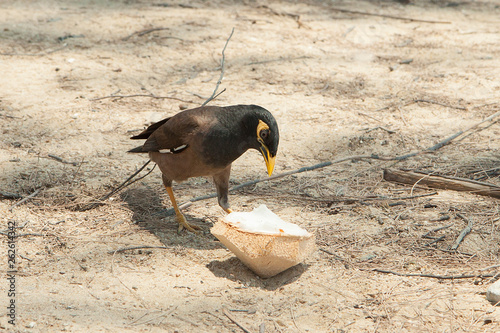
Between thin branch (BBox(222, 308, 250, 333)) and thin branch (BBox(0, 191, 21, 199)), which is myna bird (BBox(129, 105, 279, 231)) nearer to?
thin branch (BBox(222, 308, 250, 333))

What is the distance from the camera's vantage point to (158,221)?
4.91 m

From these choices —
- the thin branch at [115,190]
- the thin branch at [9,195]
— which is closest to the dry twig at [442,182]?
the thin branch at [115,190]

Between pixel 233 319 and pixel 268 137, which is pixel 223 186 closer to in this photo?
pixel 268 137

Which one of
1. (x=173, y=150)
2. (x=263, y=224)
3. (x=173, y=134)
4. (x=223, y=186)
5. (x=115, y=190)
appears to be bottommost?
(x=115, y=190)

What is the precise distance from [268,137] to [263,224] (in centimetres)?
70

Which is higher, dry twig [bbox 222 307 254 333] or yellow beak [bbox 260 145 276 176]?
yellow beak [bbox 260 145 276 176]

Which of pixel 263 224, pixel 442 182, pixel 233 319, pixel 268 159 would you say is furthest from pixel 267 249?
pixel 442 182

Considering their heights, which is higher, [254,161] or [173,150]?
[173,150]

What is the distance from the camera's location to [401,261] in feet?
13.9

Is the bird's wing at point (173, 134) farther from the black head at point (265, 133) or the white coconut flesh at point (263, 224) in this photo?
the white coconut flesh at point (263, 224)

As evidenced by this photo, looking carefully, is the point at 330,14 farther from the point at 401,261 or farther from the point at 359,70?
the point at 401,261

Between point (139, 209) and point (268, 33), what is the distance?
17.0ft

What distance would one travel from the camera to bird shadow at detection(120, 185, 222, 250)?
4613mm

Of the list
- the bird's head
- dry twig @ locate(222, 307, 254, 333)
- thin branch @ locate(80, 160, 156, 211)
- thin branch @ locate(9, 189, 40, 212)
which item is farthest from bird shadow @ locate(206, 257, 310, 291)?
thin branch @ locate(9, 189, 40, 212)
